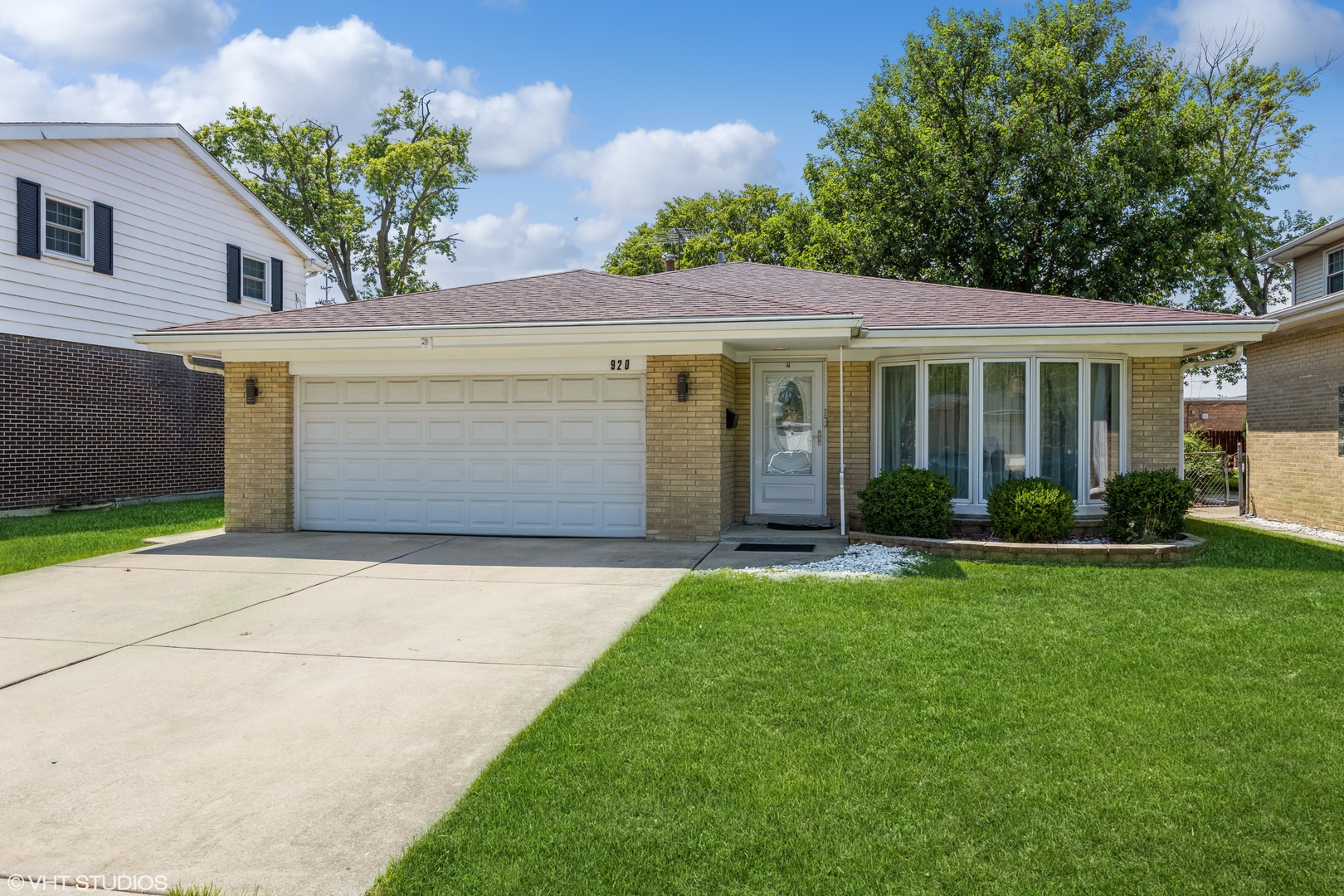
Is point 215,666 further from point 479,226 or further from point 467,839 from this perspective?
point 479,226

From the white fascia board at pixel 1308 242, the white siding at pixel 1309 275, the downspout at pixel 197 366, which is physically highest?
the white fascia board at pixel 1308 242

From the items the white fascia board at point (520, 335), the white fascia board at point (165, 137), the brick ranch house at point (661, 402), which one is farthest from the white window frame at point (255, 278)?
the white fascia board at point (520, 335)

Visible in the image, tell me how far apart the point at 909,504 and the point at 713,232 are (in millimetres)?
27840

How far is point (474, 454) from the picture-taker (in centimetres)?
1141

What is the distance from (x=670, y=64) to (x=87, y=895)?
14210 mm

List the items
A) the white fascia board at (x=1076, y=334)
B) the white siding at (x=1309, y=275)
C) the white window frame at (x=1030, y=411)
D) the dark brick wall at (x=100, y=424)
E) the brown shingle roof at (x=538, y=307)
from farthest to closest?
the white siding at (x=1309, y=275)
the dark brick wall at (x=100, y=424)
the white window frame at (x=1030, y=411)
the brown shingle roof at (x=538, y=307)
the white fascia board at (x=1076, y=334)

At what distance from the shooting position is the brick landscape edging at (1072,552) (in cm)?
882

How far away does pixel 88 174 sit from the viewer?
15.1 metres

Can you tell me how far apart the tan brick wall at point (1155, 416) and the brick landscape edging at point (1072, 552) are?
73.2 inches

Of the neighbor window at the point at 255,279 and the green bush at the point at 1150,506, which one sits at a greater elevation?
the neighbor window at the point at 255,279

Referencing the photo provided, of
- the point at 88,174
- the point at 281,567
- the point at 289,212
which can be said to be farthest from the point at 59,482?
the point at 289,212

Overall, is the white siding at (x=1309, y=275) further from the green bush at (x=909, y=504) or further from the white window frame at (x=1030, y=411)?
the green bush at (x=909, y=504)

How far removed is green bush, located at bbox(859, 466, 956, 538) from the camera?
31.9 feet

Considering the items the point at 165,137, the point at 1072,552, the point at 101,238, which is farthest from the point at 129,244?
the point at 1072,552
